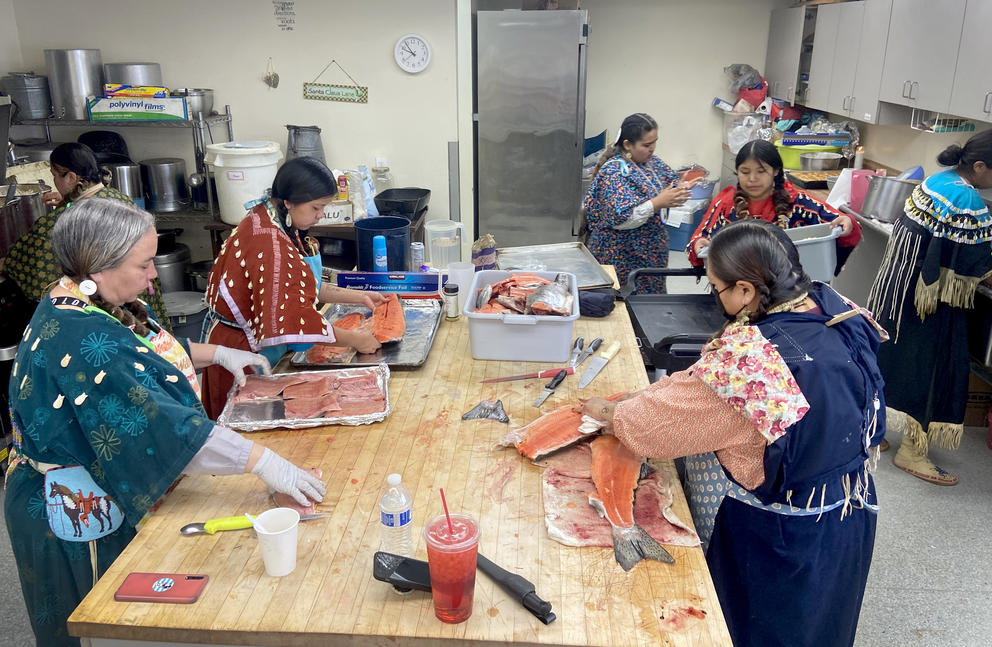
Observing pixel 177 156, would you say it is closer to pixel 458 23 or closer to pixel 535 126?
pixel 458 23

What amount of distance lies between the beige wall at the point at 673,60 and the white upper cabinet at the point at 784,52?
0.15m

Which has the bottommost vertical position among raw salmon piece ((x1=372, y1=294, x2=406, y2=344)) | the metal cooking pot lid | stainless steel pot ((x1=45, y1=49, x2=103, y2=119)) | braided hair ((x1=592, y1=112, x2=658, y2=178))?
the metal cooking pot lid

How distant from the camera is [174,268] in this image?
187 inches

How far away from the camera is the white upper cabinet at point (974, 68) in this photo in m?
3.53

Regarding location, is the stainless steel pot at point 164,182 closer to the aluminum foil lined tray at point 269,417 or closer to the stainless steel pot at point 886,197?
the aluminum foil lined tray at point 269,417

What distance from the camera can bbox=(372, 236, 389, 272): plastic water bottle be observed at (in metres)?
3.07

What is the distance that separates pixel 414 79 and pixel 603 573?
399 centimetres

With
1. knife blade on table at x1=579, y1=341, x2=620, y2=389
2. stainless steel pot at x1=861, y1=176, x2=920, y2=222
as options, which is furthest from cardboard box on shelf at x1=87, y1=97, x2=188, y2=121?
stainless steel pot at x1=861, y1=176, x2=920, y2=222

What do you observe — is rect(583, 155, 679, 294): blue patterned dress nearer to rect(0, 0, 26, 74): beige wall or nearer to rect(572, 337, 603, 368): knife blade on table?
rect(572, 337, 603, 368): knife blade on table

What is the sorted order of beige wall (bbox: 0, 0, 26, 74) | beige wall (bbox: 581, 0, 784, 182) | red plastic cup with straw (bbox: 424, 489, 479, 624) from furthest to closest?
beige wall (bbox: 581, 0, 784, 182)
beige wall (bbox: 0, 0, 26, 74)
red plastic cup with straw (bbox: 424, 489, 479, 624)

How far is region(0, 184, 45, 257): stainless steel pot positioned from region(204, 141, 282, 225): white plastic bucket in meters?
0.96

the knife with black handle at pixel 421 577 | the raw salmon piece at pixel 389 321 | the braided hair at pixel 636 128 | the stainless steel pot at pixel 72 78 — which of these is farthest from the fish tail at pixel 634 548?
the stainless steel pot at pixel 72 78

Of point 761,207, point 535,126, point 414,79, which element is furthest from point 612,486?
point 535,126

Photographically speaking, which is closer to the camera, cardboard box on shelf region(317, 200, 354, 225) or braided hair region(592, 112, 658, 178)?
braided hair region(592, 112, 658, 178)
